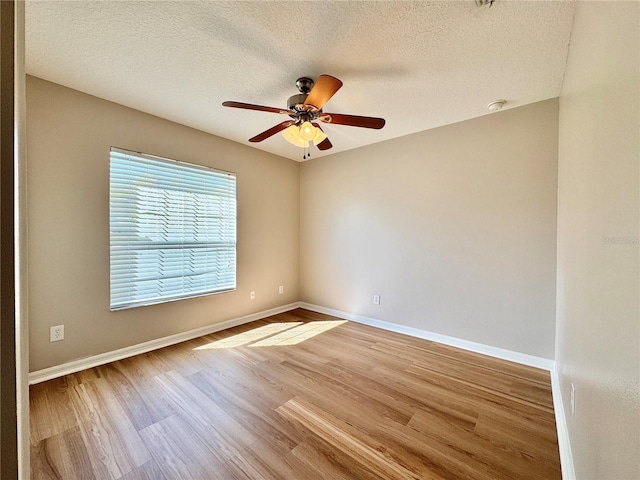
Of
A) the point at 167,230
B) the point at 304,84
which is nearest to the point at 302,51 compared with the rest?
the point at 304,84

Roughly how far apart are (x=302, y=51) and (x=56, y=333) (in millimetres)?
2903

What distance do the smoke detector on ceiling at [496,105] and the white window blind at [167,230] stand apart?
9.49ft

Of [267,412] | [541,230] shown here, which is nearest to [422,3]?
[541,230]

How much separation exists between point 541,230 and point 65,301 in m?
4.15

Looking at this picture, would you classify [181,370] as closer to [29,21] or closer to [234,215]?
[234,215]

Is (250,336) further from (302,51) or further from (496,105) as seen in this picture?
(496,105)

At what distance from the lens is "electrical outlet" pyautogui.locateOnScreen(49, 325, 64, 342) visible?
6.76 ft

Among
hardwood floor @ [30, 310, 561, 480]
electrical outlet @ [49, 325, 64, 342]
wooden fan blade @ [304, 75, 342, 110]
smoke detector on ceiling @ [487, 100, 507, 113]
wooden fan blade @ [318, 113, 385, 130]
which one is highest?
smoke detector on ceiling @ [487, 100, 507, 113]

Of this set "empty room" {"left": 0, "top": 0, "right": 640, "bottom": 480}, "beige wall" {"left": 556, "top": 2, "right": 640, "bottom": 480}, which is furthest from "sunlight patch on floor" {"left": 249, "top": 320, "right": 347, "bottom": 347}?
"beige wall" {"left": 556, "top": 2, "right": 640, "bottom": 480}

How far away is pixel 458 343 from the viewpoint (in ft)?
8.88

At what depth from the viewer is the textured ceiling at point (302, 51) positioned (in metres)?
1.39

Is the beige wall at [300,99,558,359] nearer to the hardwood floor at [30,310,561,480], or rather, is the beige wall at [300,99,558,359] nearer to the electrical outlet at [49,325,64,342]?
the hardwood floor at [30,310,561,480]

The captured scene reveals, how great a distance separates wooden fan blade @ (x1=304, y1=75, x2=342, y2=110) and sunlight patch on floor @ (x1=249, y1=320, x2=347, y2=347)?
234cm

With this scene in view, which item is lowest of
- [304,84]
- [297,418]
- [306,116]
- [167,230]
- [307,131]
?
[297,418]
